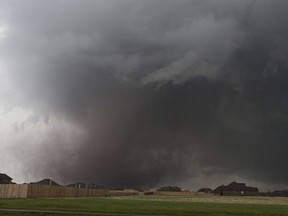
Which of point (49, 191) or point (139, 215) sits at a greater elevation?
point (49, 191)

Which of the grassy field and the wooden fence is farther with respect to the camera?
the wooden fence

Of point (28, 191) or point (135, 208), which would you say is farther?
point (28, 191)

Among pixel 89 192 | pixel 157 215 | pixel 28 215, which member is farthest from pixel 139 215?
pixel 89 192

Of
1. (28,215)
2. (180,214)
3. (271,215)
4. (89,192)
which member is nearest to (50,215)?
(28,215)

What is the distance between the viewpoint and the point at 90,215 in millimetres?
42344

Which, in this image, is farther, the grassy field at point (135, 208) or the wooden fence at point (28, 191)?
the wooden fence at point (28, 191)

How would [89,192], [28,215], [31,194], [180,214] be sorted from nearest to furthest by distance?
[28,215], [180,214], [31,194], [89,192]

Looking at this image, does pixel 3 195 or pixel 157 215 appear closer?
pixel 157 215

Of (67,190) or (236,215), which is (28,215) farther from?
(67,190)

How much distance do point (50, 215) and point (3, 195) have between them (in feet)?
228

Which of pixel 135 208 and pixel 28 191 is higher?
pixel 28 191

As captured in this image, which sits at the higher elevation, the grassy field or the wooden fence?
the wooden fence

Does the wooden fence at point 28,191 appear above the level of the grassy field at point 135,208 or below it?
above

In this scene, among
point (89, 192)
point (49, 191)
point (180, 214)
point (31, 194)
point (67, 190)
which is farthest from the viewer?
point (89, 192)
